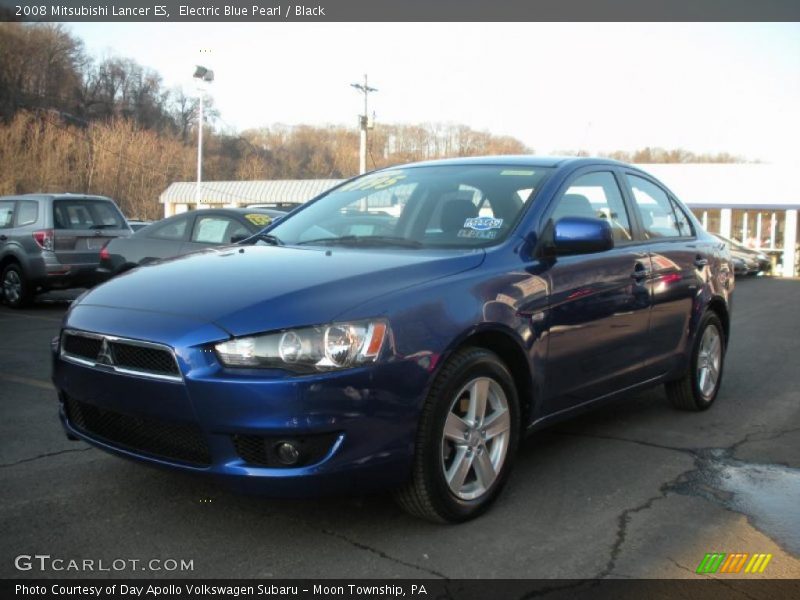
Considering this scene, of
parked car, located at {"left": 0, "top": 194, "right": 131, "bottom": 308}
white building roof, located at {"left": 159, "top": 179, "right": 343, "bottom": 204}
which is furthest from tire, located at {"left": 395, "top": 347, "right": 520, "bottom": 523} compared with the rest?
white building roof, located at {"left": 159, "top": 179, "right": 343, "bottom": 204}

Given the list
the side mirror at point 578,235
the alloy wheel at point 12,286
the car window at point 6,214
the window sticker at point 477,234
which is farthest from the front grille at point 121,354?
the car window at point 6,214

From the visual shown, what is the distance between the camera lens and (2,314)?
1173cm

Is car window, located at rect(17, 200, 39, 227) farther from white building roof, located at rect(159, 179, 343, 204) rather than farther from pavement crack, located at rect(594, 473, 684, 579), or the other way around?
white building roof, located at rect(159, 179, 343, 204)

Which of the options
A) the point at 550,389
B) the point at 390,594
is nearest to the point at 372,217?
the point at 550,389

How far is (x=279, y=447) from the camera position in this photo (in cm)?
298

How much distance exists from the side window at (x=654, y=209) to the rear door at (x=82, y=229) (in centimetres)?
953

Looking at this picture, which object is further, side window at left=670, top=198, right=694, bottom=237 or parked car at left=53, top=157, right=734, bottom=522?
side window at left=670, top=198, right=694, bottom=237

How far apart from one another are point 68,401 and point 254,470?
1.12 m

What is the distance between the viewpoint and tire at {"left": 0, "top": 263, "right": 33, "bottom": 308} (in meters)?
12.3

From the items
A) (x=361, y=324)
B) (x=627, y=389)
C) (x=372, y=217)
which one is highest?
(x=372, y=217)

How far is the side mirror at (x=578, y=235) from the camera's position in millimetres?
3977

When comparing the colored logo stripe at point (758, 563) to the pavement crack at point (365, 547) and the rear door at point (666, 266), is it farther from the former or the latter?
the rear door at point (666, 266)

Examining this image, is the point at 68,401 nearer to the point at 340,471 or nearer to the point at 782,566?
the point at 340,471

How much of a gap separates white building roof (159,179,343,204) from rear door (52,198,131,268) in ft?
123
